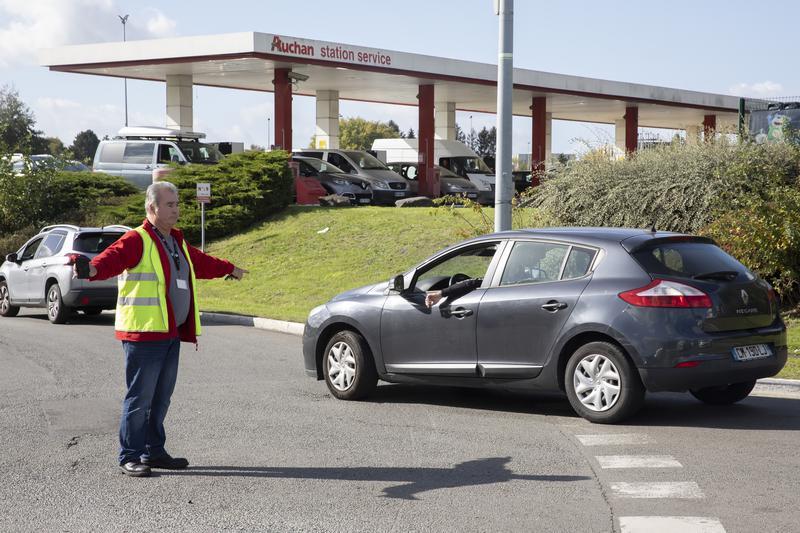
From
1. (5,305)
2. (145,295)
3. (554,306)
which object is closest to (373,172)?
(5,305)

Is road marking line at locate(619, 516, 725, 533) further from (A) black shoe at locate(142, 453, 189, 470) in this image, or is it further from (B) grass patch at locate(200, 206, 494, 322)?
(B) grass patch at locate(200, 206, 494, 322)

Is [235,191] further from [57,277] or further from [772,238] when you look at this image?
[772,238]

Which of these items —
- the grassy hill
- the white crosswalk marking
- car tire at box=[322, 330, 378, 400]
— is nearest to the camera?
the white crosswalk marking

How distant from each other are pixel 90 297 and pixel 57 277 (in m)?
0.87

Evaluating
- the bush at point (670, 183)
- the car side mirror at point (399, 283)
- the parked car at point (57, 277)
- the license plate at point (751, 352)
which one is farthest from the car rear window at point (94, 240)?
the license plate at point (751, 352)

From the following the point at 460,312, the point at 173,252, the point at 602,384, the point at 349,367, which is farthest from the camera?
the point at 349,367

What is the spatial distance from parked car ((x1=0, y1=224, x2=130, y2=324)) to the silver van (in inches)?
484

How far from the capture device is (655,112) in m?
58.4

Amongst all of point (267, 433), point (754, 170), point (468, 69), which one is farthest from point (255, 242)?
point (267, 433)

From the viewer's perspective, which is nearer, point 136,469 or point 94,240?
point 136,469

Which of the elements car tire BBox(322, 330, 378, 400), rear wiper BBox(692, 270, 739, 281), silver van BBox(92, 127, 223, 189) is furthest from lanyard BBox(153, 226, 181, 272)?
silver van BBox(92, 127, 223, 189)

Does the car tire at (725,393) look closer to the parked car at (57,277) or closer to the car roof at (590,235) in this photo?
the car roof at (590,235)

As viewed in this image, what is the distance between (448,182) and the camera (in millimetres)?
39844

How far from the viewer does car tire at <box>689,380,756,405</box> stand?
9.55 metres
